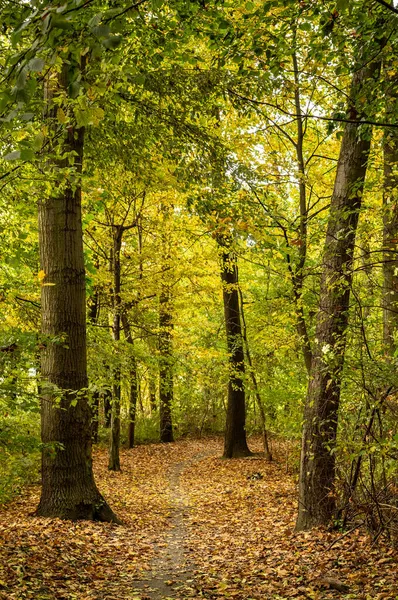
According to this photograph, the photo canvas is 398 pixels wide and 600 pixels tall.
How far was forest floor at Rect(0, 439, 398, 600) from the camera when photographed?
4.98 metres

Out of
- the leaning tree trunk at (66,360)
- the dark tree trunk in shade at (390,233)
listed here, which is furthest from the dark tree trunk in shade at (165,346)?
the dark tree trunk in shade at (390,233)

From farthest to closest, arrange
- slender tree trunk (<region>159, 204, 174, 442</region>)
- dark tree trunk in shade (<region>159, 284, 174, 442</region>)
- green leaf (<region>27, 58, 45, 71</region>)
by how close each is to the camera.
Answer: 1. dark tree trunk in shade (<region>159, 284, 174, 442</region>)
2. slender tree trunk (<region>159, 204, 174, 442</region>)
3. green leaf (<region>27, 58, 45, 71</region>)

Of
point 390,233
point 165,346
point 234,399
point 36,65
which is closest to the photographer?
point 36,65

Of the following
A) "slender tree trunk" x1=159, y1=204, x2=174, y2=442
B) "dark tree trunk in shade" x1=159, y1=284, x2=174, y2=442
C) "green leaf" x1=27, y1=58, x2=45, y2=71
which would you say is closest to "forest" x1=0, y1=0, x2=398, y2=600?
"green leaf" x1=27, y1=58, x2=45, y2=71

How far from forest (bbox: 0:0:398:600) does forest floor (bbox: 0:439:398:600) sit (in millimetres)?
37

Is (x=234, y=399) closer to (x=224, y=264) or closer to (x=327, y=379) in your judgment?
(x=224, y=264)

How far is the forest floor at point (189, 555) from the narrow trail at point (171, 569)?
0.01 meters

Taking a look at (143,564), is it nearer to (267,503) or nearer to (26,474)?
(267,503)

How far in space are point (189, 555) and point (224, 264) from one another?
832cm

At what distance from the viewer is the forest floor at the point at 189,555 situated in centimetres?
498

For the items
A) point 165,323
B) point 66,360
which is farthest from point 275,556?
point 165,323

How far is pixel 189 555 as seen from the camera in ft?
22.6

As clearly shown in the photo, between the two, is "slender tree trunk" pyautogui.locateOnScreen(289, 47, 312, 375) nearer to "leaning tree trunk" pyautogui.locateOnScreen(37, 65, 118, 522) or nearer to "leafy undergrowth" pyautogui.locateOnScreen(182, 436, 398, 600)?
"leafy undergrowth" pyautogui.locateOnScreen(182, 436, 398, 600)

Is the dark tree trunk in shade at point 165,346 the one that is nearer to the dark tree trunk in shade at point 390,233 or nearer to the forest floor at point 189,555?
the forest floor at point 189,555
